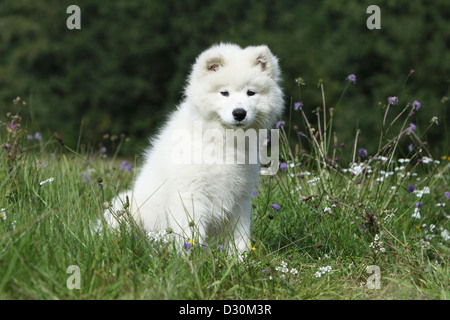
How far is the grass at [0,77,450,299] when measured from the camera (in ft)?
9.46

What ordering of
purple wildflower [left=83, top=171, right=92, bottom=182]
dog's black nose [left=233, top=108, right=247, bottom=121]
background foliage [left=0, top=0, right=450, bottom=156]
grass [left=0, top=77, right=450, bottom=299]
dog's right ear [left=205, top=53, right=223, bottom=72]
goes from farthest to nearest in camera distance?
background foliage [left=0, top=0, right=450, bottom=156]
purple wildflower [left=83, top=171, right=92, bottom=182]
dog's right ear [left=205, top=53, right=223, bottom=72]
dog's black nose [left=233, top=108, right=247, bottom=121]
grass [left=0, top=77, right=450, bottom=299]

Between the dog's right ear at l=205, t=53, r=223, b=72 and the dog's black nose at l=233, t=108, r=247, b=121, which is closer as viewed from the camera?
the dog's black nose at l=233, t=108, r=247, b=121

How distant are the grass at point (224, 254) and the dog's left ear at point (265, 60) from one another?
41.1 inches

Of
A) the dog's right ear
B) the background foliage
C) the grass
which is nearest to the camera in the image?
the grass

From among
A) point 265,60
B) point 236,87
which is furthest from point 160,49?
point 236,87

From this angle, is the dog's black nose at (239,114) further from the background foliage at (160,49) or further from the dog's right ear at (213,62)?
the background foliage at (160,49)

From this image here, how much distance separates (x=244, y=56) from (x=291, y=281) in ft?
5.33

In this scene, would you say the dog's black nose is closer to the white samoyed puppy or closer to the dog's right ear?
the white samoyed puppy

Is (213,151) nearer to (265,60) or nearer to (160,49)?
(265,60)

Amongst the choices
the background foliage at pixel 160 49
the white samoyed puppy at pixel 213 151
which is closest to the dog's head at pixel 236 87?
the white samoyed puppy at pixel 213 151

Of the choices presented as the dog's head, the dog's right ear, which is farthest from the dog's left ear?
the dog's right ear

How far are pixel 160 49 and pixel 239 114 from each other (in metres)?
13.8

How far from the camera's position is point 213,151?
3980 millimetres
